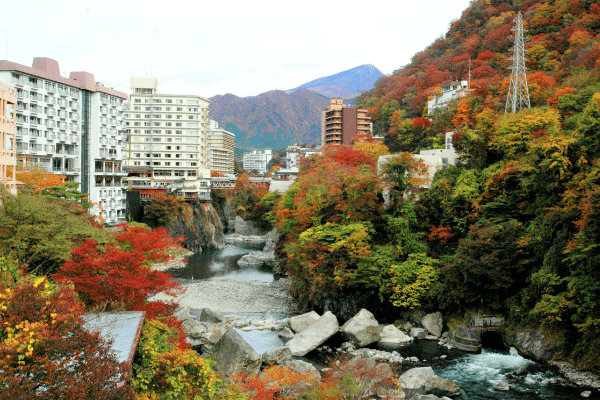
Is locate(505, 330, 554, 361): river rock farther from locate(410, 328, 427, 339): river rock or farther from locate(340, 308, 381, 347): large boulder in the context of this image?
locate(340, 308, 381, 347): large boulder

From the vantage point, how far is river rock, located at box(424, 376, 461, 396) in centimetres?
1587

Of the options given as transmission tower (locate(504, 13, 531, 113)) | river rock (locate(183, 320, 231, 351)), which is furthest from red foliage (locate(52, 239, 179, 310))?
transmission tower (locate(504, 13, 531, 113))

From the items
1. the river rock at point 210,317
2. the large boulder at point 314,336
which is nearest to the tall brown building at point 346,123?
the river rock at point 210,317

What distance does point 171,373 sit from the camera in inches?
392

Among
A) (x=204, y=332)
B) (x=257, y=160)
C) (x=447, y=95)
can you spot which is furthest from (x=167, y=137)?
(x=257, y=160)

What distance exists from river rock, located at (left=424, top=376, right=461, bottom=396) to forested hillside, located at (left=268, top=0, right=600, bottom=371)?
502 cm

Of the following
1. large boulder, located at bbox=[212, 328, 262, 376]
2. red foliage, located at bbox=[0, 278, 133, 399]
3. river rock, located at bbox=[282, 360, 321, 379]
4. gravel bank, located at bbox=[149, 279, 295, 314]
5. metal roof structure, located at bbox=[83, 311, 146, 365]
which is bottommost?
gravel bank, located at bbox=[149, 279, 295, 314]

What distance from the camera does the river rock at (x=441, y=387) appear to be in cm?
1587

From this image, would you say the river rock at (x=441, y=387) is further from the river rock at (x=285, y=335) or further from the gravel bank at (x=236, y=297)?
the gravel bank at (x=236, y=297)

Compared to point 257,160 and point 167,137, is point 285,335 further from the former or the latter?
point 257,160

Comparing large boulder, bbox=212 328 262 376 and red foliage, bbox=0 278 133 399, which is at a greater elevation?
red foliage, bbox=0 278 133 399

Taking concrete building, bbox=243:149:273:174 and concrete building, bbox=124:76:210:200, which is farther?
concrete building, bbox=243:149:273:174

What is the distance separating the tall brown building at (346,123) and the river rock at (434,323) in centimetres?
4338

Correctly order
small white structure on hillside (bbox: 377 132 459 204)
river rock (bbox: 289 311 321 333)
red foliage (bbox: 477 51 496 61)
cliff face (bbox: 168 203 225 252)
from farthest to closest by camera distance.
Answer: red foliage (bbox: 477 51 496 61)
cliff face (bbox: 168 203 225 252)
small white structure on hillside (bbox: 377 132 459 204)
river rock (bbox: 289 311 321 333)
